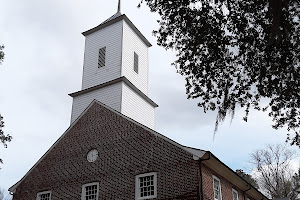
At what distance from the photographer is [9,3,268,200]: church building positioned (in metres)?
16.6

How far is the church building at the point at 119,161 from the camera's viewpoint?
1664 cm

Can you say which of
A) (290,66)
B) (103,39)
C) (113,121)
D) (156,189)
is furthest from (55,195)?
(290,66)

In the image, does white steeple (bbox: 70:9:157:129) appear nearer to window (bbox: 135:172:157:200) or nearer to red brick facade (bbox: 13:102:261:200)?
red brick facade (bbox: 13:102:261:200)

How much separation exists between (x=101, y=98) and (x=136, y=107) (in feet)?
8.68

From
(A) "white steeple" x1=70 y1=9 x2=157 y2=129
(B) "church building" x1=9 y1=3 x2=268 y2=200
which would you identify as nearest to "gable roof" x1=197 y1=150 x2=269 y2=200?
(B) "church building" x1=9 y1=3 x2=268 y2=200

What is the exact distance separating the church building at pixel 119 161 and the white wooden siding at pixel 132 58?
0.54 ft

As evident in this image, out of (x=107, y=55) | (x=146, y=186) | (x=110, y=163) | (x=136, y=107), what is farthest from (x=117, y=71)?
(x=146, y=186)

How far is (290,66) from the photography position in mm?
8492

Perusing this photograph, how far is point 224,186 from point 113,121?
685 cm

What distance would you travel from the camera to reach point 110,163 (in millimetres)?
18984

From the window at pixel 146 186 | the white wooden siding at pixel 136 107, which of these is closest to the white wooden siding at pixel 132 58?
the white wooden siding at pixel 136 107

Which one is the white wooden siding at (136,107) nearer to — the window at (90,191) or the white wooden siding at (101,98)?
the white wooden siding at (101,98)

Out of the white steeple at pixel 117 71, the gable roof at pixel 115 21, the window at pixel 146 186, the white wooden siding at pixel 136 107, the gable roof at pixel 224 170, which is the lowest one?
the window at pixel 146 186

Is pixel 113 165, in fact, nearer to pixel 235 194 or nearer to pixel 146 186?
pixel 146 186
